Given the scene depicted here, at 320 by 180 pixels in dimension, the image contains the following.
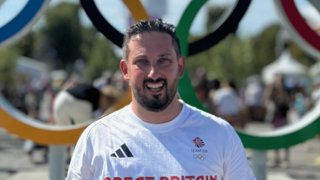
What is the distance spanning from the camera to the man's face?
271cm

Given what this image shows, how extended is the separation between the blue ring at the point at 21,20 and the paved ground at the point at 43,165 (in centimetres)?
411

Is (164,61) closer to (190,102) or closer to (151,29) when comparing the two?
(151,29)

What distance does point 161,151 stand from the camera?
2.73m

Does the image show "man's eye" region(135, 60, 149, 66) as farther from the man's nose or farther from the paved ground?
the paved ground

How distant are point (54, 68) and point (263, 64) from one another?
70.3ft

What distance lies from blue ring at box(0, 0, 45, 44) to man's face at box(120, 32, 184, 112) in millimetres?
2820

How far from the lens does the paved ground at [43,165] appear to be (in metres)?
9.88

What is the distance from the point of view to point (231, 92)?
36.8 feet

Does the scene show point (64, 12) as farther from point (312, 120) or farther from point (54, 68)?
point (312, 120)

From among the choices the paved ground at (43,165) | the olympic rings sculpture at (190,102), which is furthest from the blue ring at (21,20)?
the paved ground at (43,165)

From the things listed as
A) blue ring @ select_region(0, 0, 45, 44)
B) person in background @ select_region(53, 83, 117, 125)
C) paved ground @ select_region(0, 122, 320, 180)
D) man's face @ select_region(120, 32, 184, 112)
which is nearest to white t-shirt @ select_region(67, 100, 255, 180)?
man's face @ select_region(120, 32, 184, 112)

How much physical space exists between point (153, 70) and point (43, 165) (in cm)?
909

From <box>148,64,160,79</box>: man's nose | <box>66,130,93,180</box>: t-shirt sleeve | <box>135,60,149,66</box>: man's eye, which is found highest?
<box>135,60,149,66</box>: man's eye

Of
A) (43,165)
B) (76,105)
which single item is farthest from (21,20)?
(43,165)
